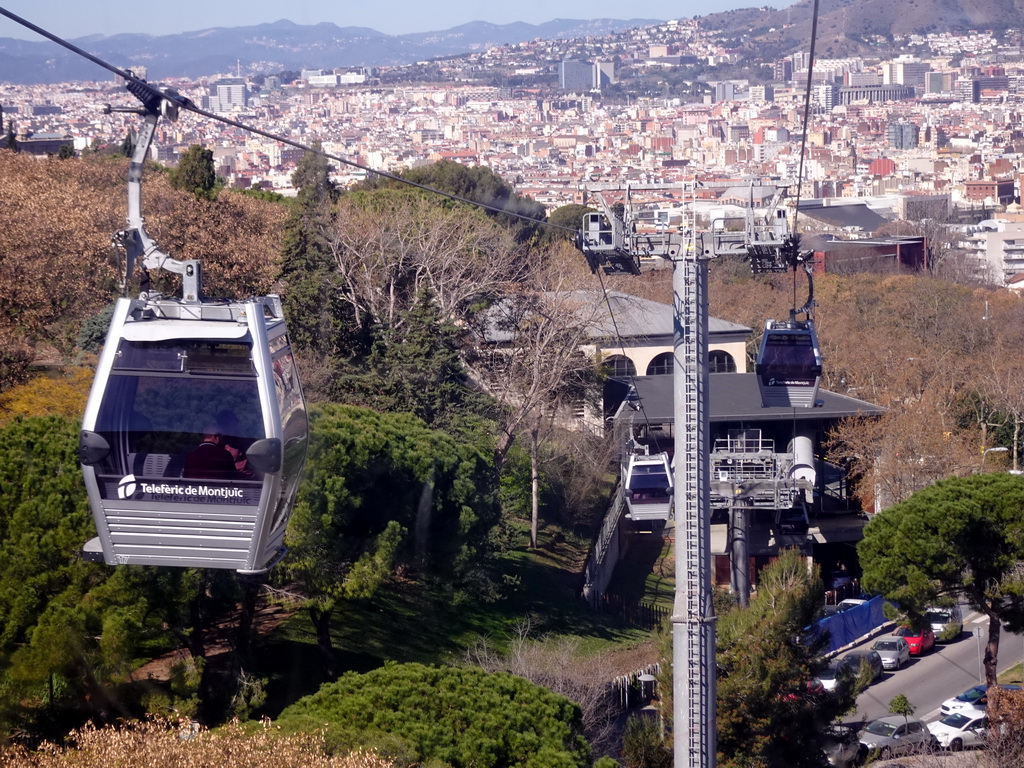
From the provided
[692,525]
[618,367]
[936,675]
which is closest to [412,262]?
[618,367]

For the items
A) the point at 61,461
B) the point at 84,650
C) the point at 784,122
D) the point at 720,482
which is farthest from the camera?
the point at 784,122

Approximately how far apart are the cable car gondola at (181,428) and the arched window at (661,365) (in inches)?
790

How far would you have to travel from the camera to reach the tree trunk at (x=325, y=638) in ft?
40.8

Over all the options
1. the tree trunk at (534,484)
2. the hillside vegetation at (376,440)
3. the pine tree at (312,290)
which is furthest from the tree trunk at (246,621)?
the tree trunk at (534,484)

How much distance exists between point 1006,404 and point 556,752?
14786mm

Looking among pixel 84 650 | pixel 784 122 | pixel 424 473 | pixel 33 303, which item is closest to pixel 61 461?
pixel 84 650

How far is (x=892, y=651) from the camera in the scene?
15164 mm

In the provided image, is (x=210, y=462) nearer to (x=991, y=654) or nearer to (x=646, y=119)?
(x=991, y=654)

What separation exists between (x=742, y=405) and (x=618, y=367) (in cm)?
429

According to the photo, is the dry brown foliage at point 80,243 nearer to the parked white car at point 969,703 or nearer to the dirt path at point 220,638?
the dirt path at point 220,638

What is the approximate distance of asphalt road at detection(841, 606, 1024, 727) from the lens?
45.5ft

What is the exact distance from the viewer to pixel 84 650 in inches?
371

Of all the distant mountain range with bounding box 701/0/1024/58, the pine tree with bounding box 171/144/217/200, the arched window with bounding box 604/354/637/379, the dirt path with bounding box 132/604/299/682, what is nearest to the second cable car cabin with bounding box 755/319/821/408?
the dirt path with bounding box 132/604/299/682

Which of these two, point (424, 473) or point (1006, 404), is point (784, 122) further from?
point (424, 473)
